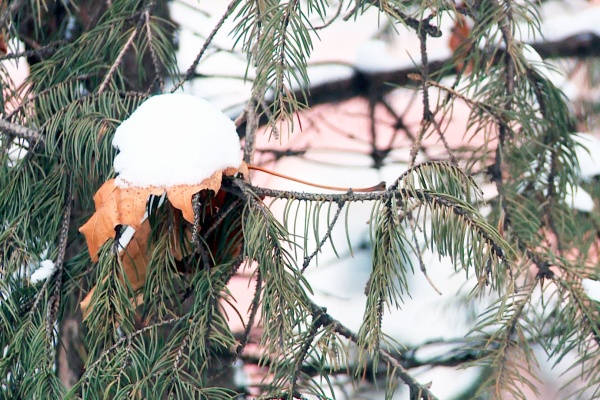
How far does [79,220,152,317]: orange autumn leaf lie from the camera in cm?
87

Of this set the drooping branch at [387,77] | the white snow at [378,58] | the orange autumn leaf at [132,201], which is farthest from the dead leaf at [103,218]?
the white snow at [378,58]

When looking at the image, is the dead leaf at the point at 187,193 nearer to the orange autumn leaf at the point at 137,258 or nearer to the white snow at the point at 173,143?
Result: the white snow at the point at 173,143

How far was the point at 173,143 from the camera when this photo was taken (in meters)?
0.80

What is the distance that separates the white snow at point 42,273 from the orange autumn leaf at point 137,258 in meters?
0.07

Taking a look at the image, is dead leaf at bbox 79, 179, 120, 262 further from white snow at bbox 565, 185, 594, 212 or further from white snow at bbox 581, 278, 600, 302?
white snow at bbox 565, 185, 594, 212

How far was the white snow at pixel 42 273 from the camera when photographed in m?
0.91

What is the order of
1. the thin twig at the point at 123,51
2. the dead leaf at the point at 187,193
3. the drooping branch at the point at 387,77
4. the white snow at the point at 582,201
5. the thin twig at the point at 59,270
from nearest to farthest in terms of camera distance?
the dead leaf at the point at 187,193 < the thin twig at the point at 59,270 < the thin twig at the point at 123,51 < the white snow at the point at 582,201 < the drooping branch at the point at 387,77

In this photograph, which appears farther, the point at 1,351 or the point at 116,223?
the point at 1,351

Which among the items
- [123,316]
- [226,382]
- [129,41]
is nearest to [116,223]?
[123,316]

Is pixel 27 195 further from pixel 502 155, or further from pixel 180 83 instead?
pixel 502 155

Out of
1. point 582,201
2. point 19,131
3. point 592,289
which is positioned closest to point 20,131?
point 19,131

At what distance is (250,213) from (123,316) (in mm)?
188

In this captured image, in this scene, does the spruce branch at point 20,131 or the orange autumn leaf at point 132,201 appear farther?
the spruce branch at point 20,131

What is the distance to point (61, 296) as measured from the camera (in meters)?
0.92
